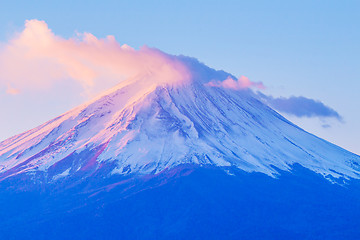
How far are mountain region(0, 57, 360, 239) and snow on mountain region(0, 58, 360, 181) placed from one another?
20cm

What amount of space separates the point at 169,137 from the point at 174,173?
33.6 feet

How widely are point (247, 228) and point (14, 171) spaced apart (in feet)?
115

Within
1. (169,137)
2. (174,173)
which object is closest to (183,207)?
(174,173)

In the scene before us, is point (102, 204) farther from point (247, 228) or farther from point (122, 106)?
point (122, 106)

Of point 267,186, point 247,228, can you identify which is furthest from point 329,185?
point 247,228

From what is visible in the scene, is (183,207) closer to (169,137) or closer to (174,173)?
(174,173)

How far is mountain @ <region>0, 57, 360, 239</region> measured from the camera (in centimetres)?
10262

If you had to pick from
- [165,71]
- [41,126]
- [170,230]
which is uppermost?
[165,71]

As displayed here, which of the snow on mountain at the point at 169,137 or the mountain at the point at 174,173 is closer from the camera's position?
the mountain at the point at 174,173

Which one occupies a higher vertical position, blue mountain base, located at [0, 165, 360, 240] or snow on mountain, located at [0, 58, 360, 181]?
snow on mountain, located at [0, 58, 360, 181]

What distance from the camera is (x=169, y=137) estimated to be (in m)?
121

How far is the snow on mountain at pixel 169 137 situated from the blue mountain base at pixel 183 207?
3.38m

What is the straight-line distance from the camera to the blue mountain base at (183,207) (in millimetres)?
100875

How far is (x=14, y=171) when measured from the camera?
11900 centimetres
